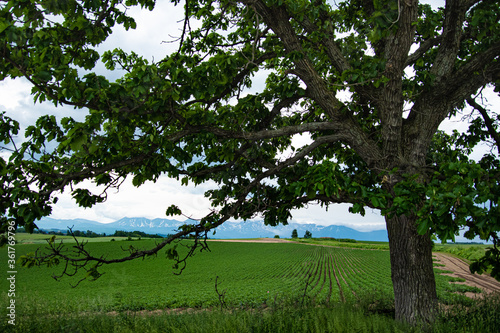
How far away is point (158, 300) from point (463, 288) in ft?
61.4

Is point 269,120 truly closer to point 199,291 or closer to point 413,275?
point 413,275

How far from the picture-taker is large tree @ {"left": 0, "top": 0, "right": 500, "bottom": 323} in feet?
15.0

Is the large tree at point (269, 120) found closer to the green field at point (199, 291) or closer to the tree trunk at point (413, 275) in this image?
the tree trunk at point (413, 275)

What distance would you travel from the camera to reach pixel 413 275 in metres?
6.28

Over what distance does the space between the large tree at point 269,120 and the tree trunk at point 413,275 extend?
2 centimetres

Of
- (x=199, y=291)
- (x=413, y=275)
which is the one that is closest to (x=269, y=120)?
(x=413, y=275)

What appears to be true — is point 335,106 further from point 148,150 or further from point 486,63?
point 148,150

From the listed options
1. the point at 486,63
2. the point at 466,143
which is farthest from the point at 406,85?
the point at 466,143

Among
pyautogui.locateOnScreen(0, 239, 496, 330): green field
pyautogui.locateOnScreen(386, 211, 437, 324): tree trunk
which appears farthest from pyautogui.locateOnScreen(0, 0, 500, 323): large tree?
pyautogui.locateOnScreen(0, 239, 496, 330): green field

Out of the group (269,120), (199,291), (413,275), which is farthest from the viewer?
(199,291)

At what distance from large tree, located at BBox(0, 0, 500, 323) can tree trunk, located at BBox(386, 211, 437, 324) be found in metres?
0.02

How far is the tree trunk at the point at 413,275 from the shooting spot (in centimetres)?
626

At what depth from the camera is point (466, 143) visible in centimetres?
1053

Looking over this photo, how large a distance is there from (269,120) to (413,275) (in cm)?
495
